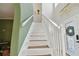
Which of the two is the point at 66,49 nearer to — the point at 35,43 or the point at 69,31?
the point at 69,31

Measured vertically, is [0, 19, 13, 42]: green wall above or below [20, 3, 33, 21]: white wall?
below

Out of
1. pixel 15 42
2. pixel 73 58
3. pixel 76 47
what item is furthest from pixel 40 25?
pixel 73 58

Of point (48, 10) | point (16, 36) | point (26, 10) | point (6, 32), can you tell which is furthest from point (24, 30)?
point (6, 32)

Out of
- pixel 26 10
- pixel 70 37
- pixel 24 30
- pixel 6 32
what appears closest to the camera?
pixel 70 37

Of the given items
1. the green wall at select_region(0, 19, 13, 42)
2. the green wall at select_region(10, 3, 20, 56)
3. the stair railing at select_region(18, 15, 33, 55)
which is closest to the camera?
the green wall at select_region(10, 3, 20, 56)

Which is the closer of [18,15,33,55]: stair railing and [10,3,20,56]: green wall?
[10,3,20,56]: green wall

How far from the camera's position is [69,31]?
176 centimetres

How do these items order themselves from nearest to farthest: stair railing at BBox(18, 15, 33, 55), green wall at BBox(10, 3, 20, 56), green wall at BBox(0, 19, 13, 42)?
green wall at BBox(10, 3, 20, 56) < stair railing at BBox(18, 15, 33, 55) < green wall at BBox(0, 19, 13, 42)

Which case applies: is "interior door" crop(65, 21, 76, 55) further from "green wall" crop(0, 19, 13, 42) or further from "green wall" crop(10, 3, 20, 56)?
"green wall" crop(0, 19, 13, 42)

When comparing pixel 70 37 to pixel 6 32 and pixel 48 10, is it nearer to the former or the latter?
pixel 48 10

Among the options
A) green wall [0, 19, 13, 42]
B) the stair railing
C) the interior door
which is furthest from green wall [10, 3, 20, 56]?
the interior door

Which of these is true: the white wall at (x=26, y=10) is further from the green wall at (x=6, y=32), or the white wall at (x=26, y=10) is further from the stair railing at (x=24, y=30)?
the green wall at (x=6, y=32)

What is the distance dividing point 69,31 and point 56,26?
0.21 meters

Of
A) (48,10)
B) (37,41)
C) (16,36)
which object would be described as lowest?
(37,41)
